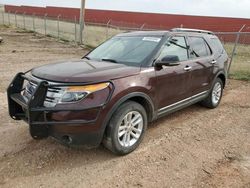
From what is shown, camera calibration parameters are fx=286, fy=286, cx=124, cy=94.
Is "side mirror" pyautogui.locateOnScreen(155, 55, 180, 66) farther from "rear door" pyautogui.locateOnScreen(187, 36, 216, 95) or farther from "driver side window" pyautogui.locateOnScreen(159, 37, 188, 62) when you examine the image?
"rear door" pyautogui.locateOnScreen(187, 36, 216, 95)

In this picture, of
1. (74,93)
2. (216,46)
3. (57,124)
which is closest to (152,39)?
(74,93)

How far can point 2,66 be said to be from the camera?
33.6 feet

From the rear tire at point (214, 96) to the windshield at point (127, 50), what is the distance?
202 cm

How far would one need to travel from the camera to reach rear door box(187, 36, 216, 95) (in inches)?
204

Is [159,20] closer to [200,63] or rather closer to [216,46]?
[216,46]

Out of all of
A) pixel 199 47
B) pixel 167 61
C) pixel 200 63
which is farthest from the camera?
pixel 199 47

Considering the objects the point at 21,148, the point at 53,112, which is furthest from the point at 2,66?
the point at 53,112

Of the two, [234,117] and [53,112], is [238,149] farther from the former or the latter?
[53,112]

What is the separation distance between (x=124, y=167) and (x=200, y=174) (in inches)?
37.7

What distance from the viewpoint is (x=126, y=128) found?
3.93 metres

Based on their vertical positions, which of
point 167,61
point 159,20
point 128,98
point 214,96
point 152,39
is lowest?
point 159,20

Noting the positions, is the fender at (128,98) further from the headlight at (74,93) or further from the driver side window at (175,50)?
the driver side window at (175,50)

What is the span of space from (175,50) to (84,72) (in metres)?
1.83

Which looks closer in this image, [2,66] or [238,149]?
[238,149]
